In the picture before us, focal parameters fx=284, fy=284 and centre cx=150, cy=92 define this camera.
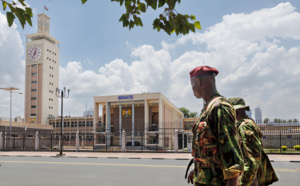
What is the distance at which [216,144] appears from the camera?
2326mm

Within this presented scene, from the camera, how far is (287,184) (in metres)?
8.72

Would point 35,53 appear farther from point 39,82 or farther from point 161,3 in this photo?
point 161,3

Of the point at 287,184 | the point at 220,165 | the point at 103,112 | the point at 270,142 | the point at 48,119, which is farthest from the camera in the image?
the point at 48,119

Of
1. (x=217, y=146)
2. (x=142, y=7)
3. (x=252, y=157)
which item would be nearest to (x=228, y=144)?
(x=217, y=146)

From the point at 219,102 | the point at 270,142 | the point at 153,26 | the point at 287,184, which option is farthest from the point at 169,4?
the point at 270,142

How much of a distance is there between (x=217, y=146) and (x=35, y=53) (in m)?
90.3

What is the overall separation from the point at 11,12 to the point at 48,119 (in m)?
84.5

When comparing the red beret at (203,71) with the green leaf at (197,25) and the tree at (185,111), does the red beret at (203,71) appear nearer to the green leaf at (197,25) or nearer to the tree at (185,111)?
the green leaf at (197,25)

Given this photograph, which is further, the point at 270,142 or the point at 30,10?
the point at 270,142

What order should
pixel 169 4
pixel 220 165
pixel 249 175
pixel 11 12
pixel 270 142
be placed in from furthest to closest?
pixel 270 142 → pixel 249 175 → pixel 169 4 → pixel 11 12 → pixel 220 165

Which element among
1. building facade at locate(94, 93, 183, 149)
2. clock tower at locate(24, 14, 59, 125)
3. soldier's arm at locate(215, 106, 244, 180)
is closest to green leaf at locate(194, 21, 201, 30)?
soldier's arm at locate(215, 106, 244, 180)

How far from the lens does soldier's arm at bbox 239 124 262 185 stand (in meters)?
3.57

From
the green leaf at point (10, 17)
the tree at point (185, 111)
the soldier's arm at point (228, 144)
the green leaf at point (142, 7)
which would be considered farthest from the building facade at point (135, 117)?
the tree at point (185, 111)

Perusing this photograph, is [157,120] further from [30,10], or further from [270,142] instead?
[30,10]
